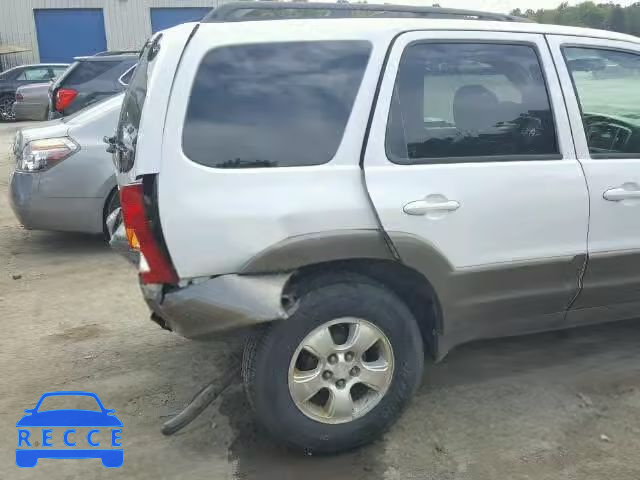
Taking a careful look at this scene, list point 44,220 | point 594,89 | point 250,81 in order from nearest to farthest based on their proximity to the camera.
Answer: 1. point 250,81
2. point 594,89
3. point 44,220

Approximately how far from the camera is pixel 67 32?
87.8ft

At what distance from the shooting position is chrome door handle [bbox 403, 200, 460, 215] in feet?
9.07

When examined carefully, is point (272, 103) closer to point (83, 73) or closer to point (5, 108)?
point (83, 73)

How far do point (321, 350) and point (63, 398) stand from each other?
5.16 ft

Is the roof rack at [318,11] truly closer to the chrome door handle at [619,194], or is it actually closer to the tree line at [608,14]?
the chrome door handle at [619,194]

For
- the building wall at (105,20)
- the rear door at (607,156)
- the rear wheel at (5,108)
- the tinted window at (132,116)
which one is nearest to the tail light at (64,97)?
the tinted window at (132,116)

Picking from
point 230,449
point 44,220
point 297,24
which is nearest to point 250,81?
point 297,24

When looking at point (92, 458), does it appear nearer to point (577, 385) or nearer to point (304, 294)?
point (304, 294)

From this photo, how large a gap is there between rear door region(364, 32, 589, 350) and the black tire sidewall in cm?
22

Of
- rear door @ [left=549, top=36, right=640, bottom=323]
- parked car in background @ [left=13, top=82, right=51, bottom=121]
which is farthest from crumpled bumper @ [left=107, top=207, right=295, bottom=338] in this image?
parked car in background @ [left=13, top=82, right=51, bottom=121]

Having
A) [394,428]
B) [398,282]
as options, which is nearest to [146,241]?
[398,282]

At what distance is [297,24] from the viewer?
2785 millimetres

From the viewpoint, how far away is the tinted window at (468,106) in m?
2.86

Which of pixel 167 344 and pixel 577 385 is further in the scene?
pixel 167 344
